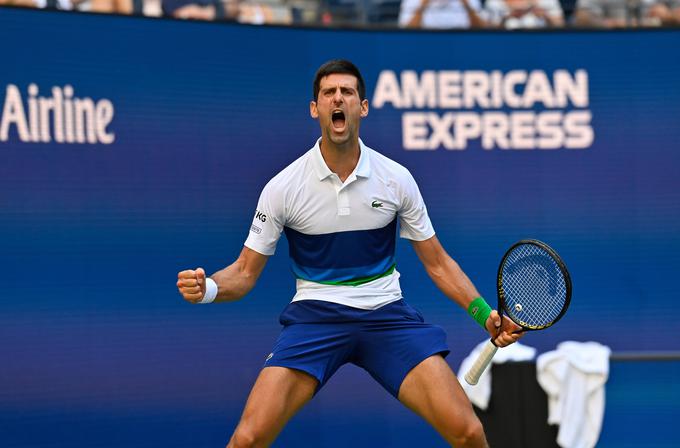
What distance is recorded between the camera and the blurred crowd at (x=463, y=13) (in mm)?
7496

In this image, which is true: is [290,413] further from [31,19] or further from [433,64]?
[433,64]

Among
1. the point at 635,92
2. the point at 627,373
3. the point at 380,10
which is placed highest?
the point at 380,10

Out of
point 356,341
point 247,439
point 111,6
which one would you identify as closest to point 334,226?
point 356,341

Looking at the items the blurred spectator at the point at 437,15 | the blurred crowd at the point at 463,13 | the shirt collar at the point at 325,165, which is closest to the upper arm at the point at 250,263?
the shirt collar at the point at 325,165

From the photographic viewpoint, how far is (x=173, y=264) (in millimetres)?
7023

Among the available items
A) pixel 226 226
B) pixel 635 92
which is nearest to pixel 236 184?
pixel 226 226

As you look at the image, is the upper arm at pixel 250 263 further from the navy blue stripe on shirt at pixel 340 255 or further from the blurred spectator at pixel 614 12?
the blurred spectator at pixel 614 12

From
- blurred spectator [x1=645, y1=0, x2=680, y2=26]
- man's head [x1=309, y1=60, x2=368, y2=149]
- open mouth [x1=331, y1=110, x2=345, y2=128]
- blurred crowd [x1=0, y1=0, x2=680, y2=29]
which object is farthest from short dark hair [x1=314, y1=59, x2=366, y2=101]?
blurred spectator [x1=645, y1=0, x2=680, y2=26]

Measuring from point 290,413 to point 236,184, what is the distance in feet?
8.13

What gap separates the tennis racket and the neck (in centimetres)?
75

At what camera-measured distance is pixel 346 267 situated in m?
5.27

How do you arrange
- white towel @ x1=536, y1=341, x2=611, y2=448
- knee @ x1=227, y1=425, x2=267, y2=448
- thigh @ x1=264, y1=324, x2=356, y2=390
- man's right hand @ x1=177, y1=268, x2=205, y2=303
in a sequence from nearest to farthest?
1. man's right hand @ x1=177, y1=268, x2=205, y2=303
2. knee @ x1=227, y1=425, x2=267, y2=448
3. thigh @ x1=264, y1=324, x2=356, y2=390
4. white towel @ x1=536, y1=341, x2=611, y2=448

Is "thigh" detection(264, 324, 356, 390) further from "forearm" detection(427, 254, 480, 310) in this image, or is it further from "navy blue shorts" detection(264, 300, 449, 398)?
"forearm" detection(427, 254, 480, 310)

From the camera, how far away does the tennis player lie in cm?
510
